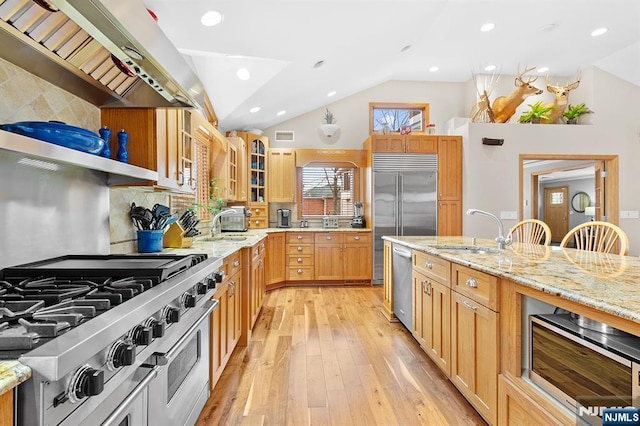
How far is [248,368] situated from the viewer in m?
2.38

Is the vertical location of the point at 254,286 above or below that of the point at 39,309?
below

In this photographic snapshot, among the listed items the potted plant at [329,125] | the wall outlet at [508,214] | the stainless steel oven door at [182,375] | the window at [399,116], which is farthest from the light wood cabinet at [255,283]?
the wall outlet at [508,214]

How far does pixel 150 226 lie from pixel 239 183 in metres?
2.67

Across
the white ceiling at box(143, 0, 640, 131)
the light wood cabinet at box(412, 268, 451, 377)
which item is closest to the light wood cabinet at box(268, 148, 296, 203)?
the white ceiling at box(143, 0, 640, 131)

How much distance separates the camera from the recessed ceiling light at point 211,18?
2482 mm

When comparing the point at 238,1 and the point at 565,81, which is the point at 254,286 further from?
the point at 565,81

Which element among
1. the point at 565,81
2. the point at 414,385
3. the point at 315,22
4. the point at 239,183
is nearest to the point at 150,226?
the point at 414,385

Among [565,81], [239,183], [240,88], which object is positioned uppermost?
[565,81]

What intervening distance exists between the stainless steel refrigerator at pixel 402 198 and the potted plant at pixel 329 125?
1063mm

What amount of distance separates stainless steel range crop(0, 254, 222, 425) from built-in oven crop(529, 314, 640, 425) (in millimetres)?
1435

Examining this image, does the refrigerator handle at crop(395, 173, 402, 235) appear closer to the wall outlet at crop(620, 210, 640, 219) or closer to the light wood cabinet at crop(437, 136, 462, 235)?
the light wood cabinet at crop(437, 136, 462, 235)

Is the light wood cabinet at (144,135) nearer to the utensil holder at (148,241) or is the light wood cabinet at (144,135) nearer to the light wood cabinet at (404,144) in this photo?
the utensil holder at (148,241)

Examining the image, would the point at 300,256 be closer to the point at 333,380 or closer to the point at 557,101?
the point at 333,380

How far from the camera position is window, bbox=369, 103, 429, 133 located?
5957 millimetres
